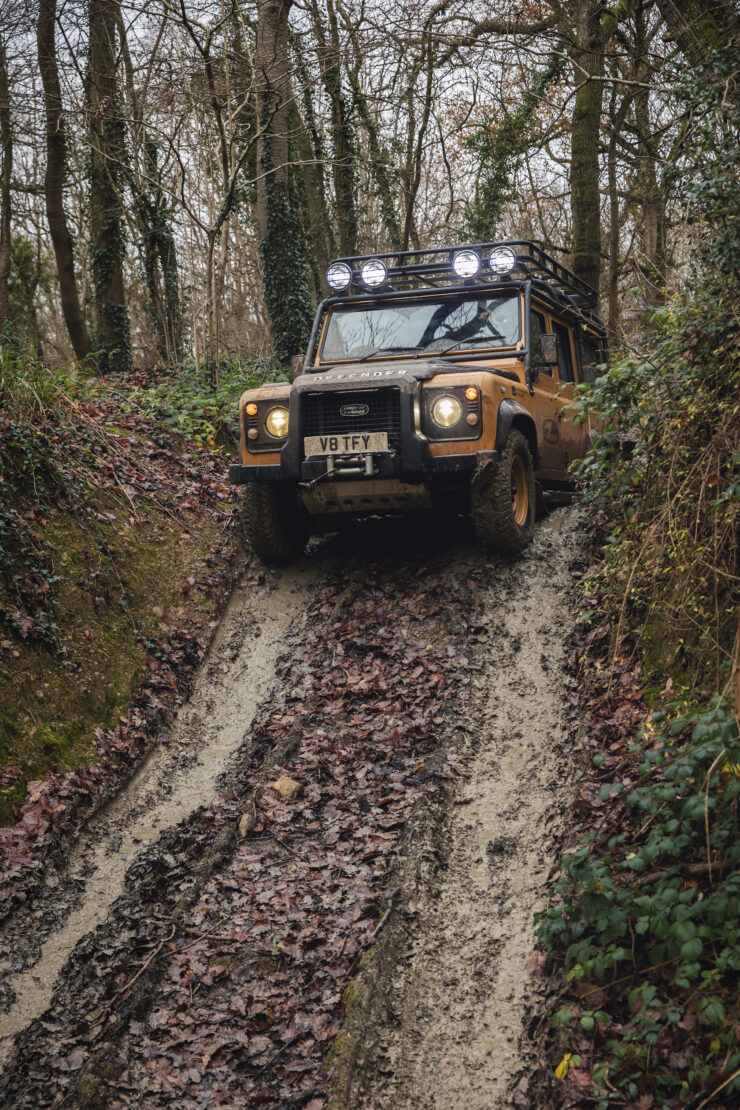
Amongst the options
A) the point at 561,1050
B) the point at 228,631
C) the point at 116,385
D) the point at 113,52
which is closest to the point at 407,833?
the point at 561,1050

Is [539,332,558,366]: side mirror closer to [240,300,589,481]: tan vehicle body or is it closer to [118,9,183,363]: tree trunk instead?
[240,300,589,481]: tan vehicle body

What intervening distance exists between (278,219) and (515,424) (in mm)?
7018

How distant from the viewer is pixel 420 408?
6297mm

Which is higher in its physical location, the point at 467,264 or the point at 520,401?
the point at 467,264

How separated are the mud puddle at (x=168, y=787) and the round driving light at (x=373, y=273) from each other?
247cm

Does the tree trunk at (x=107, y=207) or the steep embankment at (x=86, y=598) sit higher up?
the tree trunk at (x=107, y=207)

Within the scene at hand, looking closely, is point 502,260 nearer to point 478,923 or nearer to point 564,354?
point 564,354

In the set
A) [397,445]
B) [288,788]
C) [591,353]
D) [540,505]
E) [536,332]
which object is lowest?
[288,788]

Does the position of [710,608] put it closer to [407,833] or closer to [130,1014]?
[407,833]

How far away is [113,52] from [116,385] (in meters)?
6.87

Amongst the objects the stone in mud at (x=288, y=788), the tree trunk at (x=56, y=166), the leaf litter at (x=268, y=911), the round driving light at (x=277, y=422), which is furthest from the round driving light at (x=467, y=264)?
the tree trunk at (x=56, y=166)

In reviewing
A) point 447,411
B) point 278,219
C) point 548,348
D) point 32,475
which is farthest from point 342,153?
point 32,475

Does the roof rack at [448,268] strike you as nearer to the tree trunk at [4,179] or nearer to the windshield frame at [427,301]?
the windshield frame at [427,301]

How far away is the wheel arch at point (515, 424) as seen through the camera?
639 cm
